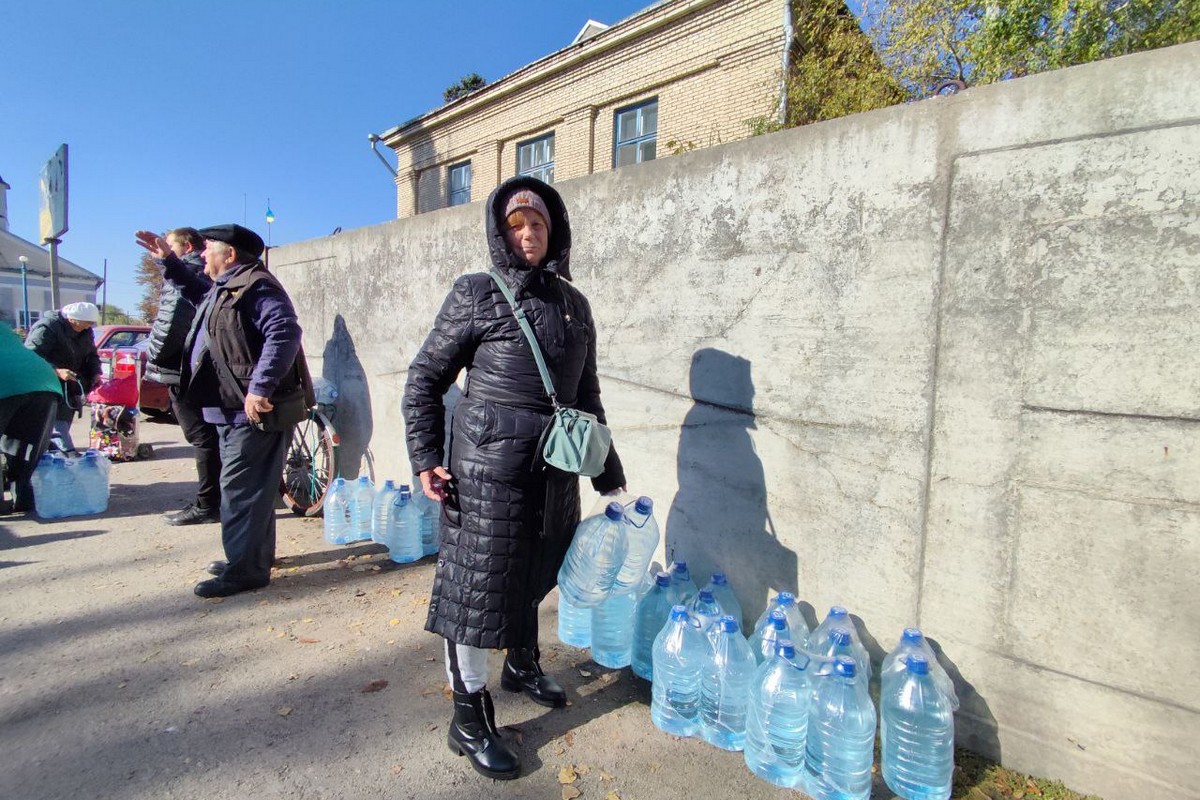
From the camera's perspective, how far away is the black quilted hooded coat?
6.89ft

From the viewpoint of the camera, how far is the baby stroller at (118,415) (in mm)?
7223

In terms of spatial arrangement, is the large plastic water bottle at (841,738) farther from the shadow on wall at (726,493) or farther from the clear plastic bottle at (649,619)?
the clear plastic bottle at (649,619)

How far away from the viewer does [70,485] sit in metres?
4.99

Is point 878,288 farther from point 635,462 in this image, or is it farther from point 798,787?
point 798,787

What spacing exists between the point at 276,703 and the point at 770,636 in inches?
81.5

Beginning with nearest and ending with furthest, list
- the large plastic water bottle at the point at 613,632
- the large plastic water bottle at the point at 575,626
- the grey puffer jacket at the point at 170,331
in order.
Answer: the large plastic water bottle at the point at 613,632 < the large plastic water bottle at the point at 575,626 < the grey puffer jacket at the point at 170,331

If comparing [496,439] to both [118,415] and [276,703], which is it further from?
[118,415]

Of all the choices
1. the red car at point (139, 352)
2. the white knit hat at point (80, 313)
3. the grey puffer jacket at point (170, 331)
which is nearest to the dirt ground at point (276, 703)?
the grey puffer jacket at point (170, 331)

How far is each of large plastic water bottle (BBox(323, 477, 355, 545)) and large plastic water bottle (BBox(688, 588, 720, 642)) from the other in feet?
9.48

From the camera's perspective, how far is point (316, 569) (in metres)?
3.97

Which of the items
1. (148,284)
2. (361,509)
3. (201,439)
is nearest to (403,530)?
(361,509)

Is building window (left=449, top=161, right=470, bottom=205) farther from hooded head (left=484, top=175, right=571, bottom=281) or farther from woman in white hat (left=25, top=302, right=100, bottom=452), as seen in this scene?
hooded head (left=484, top=175, right=571, bottom=281)

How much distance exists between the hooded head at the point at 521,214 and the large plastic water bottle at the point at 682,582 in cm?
144

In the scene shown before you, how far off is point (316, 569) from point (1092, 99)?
14.8 feet
